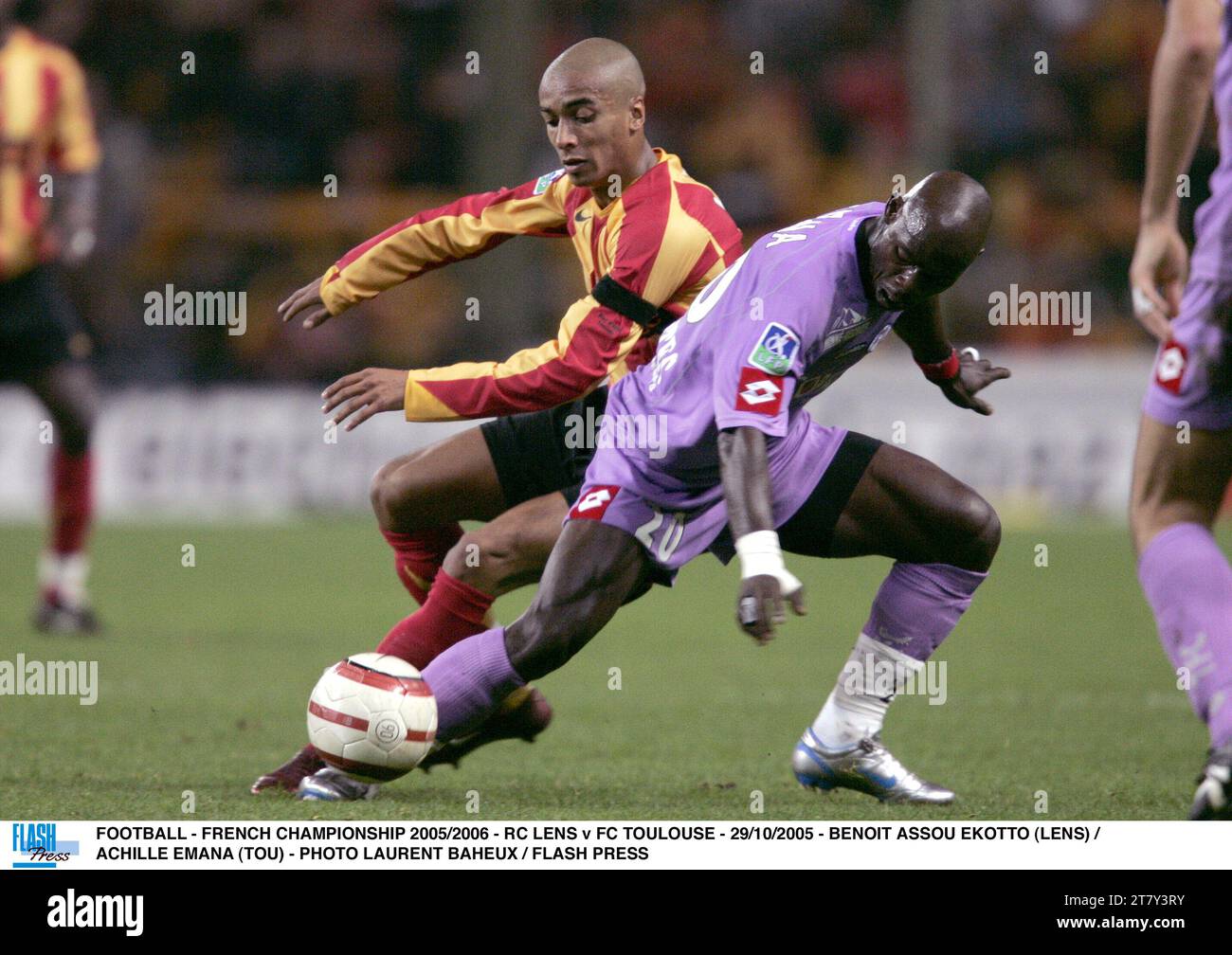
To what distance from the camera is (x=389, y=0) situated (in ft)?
53.6

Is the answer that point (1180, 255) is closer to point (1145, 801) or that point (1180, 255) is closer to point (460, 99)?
point (1145, 801)

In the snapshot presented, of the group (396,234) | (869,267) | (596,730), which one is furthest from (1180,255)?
(596,730)

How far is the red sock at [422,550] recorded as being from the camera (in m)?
4.70

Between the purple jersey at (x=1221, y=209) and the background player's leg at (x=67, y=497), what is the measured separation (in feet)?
17.6

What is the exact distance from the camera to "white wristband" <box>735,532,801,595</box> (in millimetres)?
3676

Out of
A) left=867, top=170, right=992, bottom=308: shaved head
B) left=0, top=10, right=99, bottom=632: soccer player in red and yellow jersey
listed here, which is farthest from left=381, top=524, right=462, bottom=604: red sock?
left=0, top=10, right=99, bottom=632: soccer player in red and yellow jersey

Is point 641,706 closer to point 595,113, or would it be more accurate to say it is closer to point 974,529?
point 974,529

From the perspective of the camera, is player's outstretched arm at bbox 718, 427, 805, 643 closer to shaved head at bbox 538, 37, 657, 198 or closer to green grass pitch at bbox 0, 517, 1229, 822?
green grass pitch at bbox 0, 517, 1229, 822

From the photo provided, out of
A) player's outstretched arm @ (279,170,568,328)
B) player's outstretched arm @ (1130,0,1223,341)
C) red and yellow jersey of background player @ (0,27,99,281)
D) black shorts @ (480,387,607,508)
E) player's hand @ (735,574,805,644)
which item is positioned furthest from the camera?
red and yellow jersey of background player @ (0,27,99,281)

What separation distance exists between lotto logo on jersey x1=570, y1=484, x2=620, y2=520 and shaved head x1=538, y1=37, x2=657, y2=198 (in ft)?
2.65

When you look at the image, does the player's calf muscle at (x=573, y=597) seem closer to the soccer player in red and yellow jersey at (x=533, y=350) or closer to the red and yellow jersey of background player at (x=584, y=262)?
the soccer player in red and yellow jersey at (x=533, y=350)

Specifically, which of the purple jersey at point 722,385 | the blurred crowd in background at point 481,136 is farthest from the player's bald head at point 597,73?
the blurred crowd in background at point 481,136

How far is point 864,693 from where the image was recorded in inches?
175

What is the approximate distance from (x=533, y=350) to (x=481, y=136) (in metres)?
11.0
